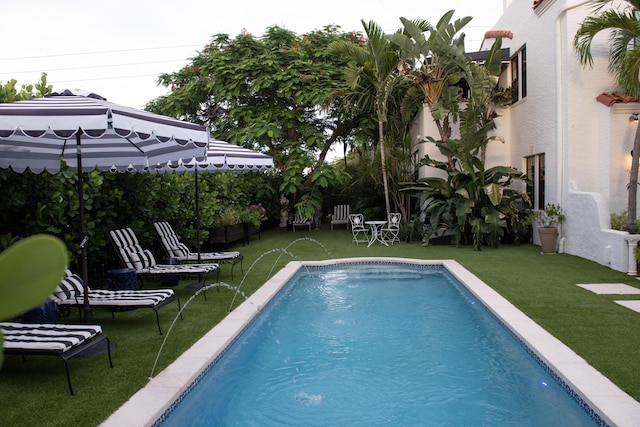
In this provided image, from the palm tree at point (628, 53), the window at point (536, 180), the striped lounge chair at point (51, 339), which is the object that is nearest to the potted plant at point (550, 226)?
the window at point (536, 180)

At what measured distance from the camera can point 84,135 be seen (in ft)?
19.9

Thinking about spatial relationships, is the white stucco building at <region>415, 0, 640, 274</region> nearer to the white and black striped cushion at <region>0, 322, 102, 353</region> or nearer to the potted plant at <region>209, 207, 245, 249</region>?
the potted plant at <region>209, 207, 245, 249</region>

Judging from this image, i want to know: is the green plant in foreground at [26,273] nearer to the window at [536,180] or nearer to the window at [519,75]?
the window at [536,180]

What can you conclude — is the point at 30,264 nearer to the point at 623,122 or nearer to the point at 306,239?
the point at 623,122

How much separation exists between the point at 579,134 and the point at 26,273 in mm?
13995

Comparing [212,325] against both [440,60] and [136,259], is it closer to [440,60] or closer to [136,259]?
[136,259]

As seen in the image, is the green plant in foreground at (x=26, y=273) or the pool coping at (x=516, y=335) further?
the pool coping at (x=516, y=335)

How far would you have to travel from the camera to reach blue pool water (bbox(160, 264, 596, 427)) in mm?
4793

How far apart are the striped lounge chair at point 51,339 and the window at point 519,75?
14.7m

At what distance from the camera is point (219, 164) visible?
10336mm

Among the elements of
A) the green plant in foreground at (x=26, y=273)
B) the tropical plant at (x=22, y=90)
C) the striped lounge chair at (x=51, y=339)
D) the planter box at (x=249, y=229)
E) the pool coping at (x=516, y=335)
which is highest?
the tropical plant at (x=22, y=90)

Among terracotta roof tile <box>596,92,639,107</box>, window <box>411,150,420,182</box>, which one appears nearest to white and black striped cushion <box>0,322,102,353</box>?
terracotta roof tile <box>596,92,639,107</box>

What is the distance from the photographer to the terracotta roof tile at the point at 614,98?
11.6m

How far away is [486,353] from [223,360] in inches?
128
